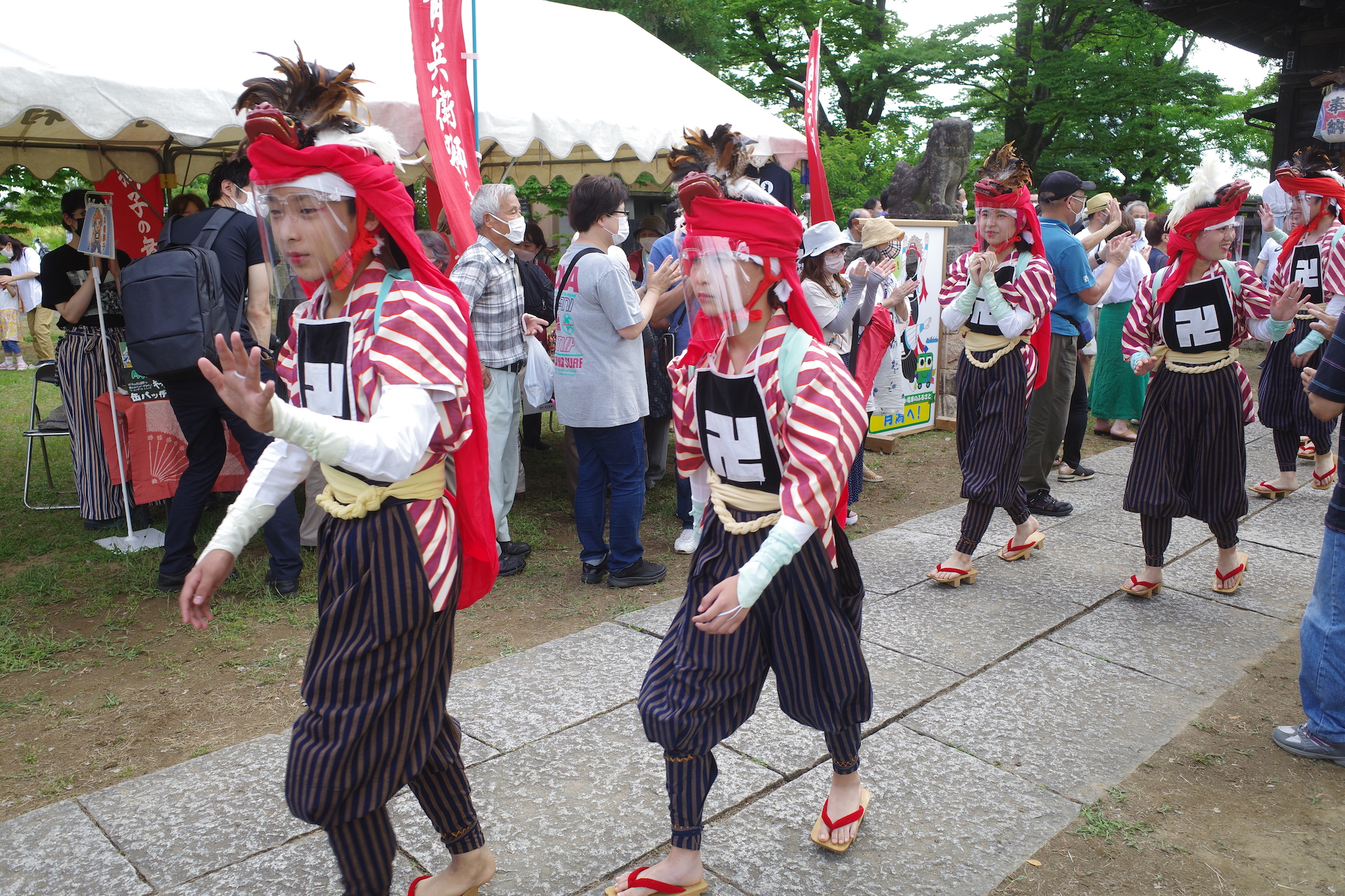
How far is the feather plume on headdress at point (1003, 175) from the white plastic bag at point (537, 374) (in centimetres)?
243

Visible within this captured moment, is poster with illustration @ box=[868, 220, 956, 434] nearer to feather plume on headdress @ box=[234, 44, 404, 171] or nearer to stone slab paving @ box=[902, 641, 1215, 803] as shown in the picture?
stone slab paving @ box=[902, 641, 1215, 803]

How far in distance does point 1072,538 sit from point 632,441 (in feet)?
8.95

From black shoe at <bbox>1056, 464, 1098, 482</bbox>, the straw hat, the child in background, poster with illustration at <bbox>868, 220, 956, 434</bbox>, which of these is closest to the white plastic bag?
the straw hat

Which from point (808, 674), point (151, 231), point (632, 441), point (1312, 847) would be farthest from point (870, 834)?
point (151, 231)

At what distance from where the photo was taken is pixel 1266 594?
15.0 feet

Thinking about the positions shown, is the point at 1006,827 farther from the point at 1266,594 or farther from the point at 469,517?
the point at 1266,594

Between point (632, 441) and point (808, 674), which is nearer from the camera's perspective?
point (808, 674)

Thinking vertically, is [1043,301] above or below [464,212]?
below

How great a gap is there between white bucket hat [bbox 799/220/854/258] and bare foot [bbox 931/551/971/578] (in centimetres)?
200

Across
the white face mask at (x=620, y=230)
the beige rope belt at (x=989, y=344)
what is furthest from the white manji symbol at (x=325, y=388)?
the beige rope belt at (x=989, y=344)

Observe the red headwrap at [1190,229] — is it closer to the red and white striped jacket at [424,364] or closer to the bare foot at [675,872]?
the bare foot at [675,872]

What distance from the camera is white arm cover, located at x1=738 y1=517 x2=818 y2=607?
206 centimetres

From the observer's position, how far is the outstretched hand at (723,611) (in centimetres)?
206

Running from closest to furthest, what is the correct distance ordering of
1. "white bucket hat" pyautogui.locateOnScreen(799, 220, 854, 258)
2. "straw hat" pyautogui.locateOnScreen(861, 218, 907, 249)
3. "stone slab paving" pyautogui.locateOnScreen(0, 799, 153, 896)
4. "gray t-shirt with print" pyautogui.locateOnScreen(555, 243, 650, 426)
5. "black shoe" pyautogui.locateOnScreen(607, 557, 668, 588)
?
"stone slab paving" pyautogui.locateOnScreen(0, 799, 153, 896) → "white bucket hat" pyautogui.locateOnScreen(799, 220, 854, 258) → "gray t-shirt with print" pyautogui.locateOnScreen(555, 243, 650, 426) → "black shoe" pyautogui.locateOnScreen(607, 557, 668, 588) → "straw hat" pyautogui.locateOnScreen(861, 218, 907, 249)
